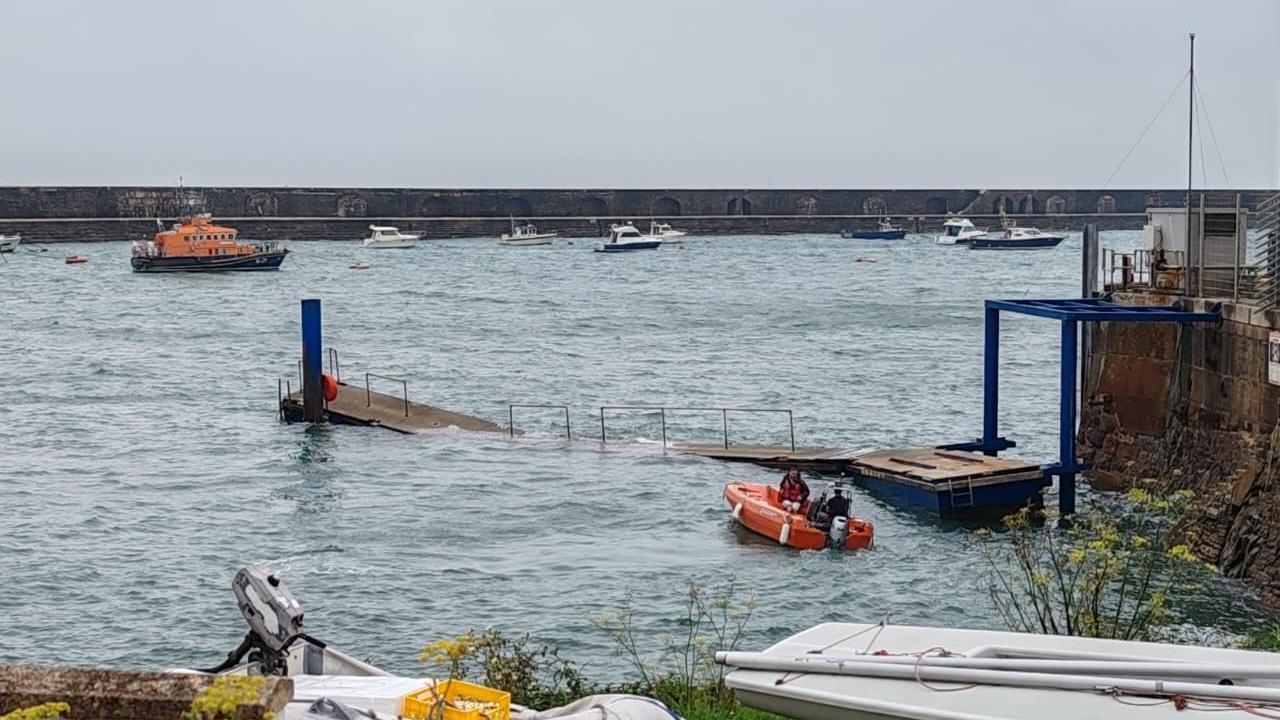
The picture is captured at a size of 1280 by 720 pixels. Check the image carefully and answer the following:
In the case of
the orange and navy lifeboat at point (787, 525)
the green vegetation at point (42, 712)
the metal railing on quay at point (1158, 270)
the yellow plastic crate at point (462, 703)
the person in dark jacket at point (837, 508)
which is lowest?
the orange and navy lifeboat at point (787, 525)

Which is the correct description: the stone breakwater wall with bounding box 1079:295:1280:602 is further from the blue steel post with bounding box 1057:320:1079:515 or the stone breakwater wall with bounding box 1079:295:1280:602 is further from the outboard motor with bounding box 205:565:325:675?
the outboard motor with bounding box 205:565:325:675

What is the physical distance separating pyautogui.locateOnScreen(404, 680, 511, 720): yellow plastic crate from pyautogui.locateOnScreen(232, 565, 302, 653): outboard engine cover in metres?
2.99

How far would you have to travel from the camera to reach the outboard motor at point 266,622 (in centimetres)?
1161

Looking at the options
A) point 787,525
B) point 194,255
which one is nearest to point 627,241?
point 194,255

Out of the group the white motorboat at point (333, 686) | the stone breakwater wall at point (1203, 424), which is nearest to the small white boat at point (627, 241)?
the stone breakwater wall at point (1203, 424)

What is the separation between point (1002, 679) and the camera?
29.2 feet

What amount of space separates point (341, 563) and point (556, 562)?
305 centimetres

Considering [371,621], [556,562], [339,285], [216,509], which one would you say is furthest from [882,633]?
[339,285]

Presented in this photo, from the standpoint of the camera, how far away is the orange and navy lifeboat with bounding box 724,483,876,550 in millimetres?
23312

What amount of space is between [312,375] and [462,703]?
27.2 metres

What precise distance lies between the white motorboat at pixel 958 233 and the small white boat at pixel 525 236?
32561 mm

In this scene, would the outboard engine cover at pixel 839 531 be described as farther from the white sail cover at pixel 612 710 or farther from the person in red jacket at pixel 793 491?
the white sail cover at pixel 612 710

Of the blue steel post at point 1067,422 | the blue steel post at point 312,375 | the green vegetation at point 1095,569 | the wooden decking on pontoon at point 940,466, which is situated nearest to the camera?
the green vegetation at point 1095,569

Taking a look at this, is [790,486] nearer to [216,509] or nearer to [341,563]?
[341,563]
